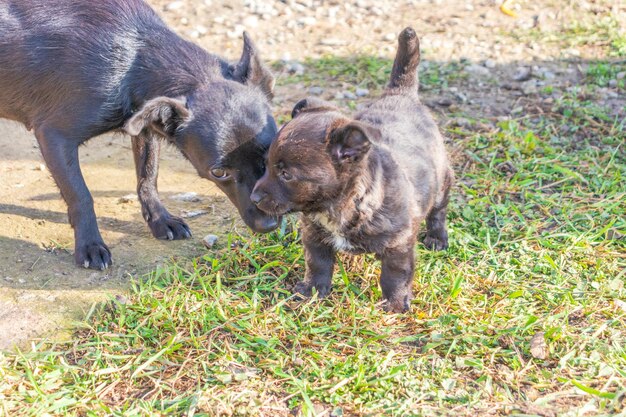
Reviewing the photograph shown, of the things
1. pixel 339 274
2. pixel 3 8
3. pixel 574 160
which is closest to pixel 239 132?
pixel 339 274

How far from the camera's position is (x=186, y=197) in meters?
6.09

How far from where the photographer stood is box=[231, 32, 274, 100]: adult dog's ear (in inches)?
197

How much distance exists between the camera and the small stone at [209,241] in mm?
5406

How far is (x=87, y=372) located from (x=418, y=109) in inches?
110

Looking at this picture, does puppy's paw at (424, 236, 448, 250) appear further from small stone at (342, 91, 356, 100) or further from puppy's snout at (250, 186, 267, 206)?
small stone at (342, 91, 356, 100)

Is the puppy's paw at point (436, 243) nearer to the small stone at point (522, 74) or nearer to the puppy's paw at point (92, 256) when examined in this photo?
the puppy's paw at point (92, 256)

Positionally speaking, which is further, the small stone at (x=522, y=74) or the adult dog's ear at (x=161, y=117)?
the small stone at (x=522, y=74)

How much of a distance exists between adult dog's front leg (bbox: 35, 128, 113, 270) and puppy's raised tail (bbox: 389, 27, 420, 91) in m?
2.29

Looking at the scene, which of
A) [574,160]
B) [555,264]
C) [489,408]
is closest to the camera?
[489,408]

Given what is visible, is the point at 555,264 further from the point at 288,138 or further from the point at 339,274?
the point at 288,138

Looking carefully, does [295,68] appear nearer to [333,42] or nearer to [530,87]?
[333,42]

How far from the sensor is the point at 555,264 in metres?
4.97

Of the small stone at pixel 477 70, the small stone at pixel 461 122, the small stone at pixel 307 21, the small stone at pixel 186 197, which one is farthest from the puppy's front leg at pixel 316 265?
the small stone at pixel 307 21

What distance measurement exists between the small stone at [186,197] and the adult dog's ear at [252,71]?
55.0 inches
